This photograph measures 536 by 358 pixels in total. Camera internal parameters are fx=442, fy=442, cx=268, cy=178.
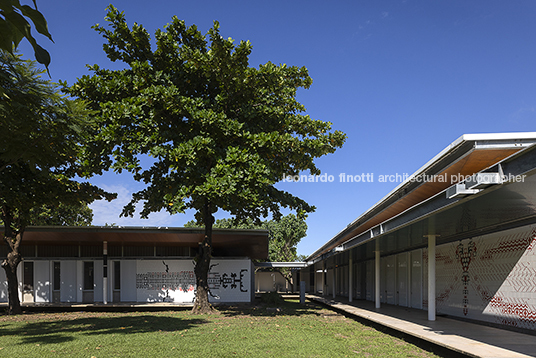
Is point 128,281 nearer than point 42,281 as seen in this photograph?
No

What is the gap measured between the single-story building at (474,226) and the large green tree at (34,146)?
765cm

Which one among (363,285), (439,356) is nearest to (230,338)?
(439,356)

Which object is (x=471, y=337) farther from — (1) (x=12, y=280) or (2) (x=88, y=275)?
(2) (x=88, y=275)

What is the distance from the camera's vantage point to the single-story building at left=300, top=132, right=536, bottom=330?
315 inches

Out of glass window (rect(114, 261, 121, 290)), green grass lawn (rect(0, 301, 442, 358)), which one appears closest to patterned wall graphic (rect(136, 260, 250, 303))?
glass window (rect(114, 261, 121, 290))

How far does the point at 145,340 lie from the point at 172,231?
457 inches

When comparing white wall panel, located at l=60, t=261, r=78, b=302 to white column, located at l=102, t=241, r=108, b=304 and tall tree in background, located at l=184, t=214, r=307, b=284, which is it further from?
tall tree in background, located at l=184, t=214, r=307, b=284

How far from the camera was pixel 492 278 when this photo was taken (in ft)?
43.2

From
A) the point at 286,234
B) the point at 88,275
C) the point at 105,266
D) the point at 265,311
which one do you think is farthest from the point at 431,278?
the point at 286,234

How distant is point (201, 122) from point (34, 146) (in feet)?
23.0

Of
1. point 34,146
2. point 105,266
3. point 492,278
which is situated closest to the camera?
point 34,146

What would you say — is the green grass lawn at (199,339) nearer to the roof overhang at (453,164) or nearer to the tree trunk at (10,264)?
the tree trunk at (10,264)

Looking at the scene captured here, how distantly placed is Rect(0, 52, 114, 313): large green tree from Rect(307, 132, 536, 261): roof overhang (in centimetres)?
839

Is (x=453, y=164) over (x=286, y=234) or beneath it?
over
